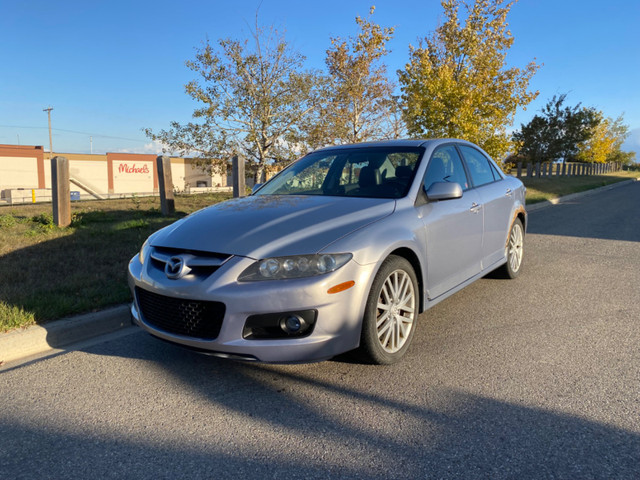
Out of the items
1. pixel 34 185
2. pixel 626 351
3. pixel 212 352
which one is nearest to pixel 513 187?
pixel 626 351

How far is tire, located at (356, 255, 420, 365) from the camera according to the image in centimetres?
322

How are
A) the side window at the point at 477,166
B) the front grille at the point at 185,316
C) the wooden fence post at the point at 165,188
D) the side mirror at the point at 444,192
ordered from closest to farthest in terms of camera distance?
the front grille at the point at 185,316, the side mirror at the point at 444,192, the side window at the point at 477,166, the wooden fence post at the point at 165,188

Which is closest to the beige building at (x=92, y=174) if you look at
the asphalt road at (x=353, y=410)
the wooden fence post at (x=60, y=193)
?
the wooden fence post at (x=60, y=193)

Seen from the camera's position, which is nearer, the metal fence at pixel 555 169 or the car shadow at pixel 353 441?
the car shadow at pixel 353 441

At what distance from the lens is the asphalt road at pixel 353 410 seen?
2.37 metres

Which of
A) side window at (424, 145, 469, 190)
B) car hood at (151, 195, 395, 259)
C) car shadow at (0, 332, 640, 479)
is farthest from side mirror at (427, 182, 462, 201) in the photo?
car shadow at (0, 332, 640, 479)

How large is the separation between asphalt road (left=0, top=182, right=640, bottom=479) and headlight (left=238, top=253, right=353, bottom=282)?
76cm

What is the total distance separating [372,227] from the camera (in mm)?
3350

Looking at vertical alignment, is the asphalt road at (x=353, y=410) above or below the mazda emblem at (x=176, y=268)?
below

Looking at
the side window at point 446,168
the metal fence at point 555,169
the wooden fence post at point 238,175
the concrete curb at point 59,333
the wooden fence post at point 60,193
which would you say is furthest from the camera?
the metal fence at point 555,169

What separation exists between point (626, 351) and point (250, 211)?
302 cm

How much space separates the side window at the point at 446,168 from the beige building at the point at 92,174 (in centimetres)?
3453

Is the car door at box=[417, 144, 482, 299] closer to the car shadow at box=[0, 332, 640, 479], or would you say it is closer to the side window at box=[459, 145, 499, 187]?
the side window at box=[459, 145, 499, 187]

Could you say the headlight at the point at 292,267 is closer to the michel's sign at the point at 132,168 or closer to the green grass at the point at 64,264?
the green grass at the point at 64,264
